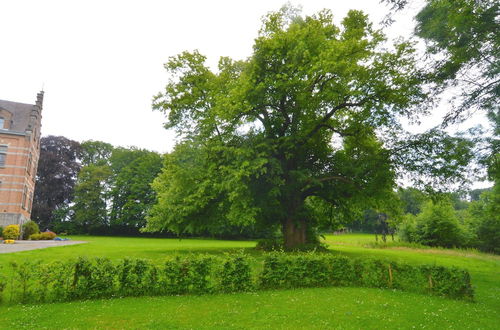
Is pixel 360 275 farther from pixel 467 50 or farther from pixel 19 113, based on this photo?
pixel 19 113

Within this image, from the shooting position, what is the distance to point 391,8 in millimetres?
11758

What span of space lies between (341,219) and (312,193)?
5.53 m

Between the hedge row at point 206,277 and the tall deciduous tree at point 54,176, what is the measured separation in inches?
2016

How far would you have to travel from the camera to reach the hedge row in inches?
370

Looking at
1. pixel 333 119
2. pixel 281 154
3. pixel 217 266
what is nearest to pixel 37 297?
pixel 217 266

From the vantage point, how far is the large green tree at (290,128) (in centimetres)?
1953

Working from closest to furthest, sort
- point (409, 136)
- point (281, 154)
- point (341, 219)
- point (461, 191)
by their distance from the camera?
1. point (461, 191)
2. point (409, 136)
3. point (281, 154)
4. point (341, 219)

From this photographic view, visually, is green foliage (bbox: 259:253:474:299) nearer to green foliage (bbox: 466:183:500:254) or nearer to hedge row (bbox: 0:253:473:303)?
hedge row (bbox: 0:253:473:303)

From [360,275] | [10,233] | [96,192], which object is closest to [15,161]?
[10,233]

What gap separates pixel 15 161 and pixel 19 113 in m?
7.70

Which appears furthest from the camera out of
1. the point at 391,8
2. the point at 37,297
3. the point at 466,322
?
the point at 391,8

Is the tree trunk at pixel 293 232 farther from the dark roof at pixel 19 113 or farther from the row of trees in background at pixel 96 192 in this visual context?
the dark roof at pixel 19 113

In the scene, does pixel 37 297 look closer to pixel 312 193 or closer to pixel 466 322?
pixel 466 322

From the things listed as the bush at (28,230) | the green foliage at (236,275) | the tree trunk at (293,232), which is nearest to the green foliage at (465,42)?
the green foliage at (236,275)
